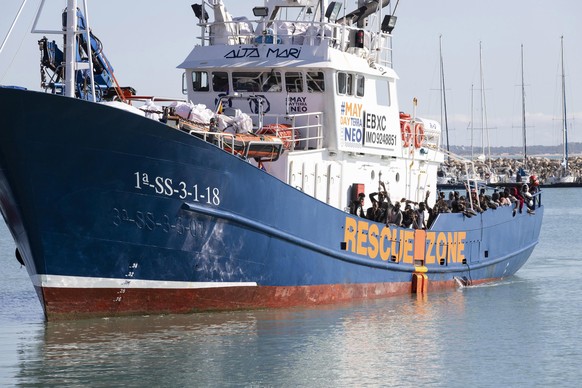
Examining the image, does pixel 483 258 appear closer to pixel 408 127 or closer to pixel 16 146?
pixel 408 127

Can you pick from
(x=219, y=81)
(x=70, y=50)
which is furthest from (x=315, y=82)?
(x=70, y=50)

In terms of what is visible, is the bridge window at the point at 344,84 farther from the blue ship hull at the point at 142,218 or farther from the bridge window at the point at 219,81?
the blue ship hull at the point at 142,218

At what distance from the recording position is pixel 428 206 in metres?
23.9

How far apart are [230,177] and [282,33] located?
4.69 metres

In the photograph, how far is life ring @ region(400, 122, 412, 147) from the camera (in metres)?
24.1

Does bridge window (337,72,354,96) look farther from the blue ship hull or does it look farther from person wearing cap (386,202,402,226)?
the blue ship hull

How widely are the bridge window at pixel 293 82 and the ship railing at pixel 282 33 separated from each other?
22.7 inches

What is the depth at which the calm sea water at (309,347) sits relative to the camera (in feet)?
49.4

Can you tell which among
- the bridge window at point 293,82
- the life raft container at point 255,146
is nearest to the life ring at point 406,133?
the bridge window at point 293,82

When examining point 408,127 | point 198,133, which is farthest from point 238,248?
point 408,127

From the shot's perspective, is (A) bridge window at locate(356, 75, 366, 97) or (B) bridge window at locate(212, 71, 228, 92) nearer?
(B) bridge window at locate(212, 71, 228, 92)

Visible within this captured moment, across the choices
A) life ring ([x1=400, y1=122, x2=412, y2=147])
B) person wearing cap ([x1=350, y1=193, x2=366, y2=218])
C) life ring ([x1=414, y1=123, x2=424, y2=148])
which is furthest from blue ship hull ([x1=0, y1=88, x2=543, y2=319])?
life ring ([x1=414, y1=123, x2=424, y2=148])

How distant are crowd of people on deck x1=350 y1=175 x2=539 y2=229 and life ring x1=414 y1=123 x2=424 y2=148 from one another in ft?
3.41

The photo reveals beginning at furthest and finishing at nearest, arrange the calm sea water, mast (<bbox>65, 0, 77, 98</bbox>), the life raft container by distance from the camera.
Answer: the life raft container
mast (<bbox>65, 0, 77, 98</bbox>)
the calm sea water
